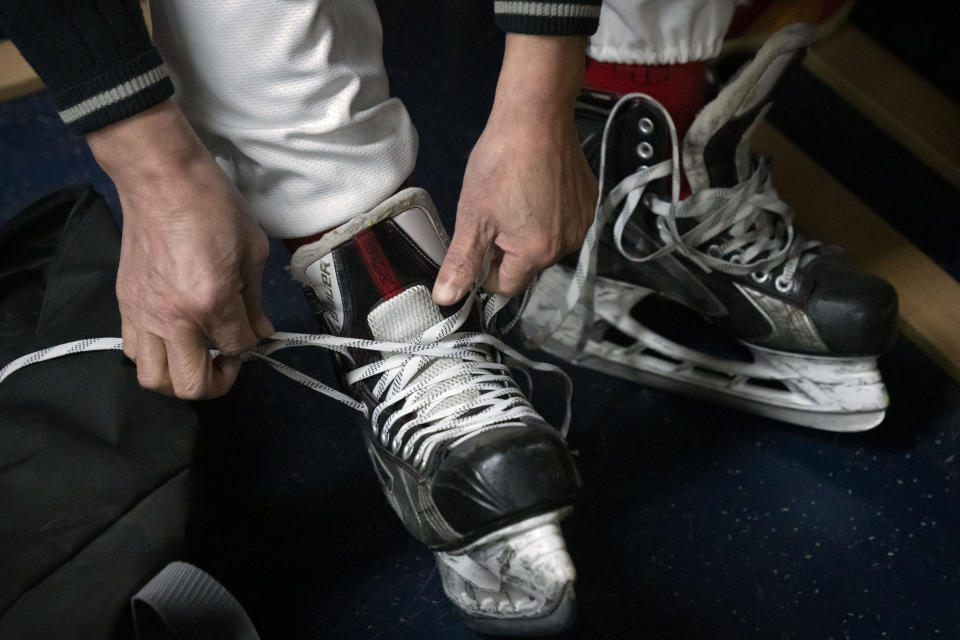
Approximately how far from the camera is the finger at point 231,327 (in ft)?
1.69

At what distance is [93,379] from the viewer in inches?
24.6

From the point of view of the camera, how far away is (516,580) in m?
0.58

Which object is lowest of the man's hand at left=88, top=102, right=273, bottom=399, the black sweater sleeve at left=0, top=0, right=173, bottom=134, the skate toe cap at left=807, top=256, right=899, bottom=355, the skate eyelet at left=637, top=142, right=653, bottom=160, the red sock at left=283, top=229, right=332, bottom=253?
the skate toe cap at left=807, top=256, right=899, bottom=355

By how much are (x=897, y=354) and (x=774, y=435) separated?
0.17 m

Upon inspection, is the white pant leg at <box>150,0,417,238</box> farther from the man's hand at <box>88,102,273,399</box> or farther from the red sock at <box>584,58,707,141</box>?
the red sock at <box>584,58,707,141</box>

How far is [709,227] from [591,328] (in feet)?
0.48

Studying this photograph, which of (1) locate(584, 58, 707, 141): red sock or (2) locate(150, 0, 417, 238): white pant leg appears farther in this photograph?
(1) locate(584, 58, 707, 141): red sock

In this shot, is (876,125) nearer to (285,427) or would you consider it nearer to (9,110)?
(285,427)

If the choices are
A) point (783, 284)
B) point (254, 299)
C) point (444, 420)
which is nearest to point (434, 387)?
point (444, 420)

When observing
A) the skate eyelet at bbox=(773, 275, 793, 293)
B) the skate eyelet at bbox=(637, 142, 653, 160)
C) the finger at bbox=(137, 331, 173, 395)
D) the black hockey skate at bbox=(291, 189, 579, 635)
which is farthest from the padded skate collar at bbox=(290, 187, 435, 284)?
the skate eyelet at bbox=(773, 275, 793, 293)

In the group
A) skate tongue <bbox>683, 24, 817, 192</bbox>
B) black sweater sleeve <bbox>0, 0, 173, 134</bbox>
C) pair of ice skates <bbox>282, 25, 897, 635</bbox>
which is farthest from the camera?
skate tongue <bbox>683, 24, 817, 192</bbox>

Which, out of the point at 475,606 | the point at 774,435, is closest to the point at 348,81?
the point at 475,606

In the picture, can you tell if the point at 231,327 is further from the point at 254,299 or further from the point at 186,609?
the point at 186,609

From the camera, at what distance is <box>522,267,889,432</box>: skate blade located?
759 mm
